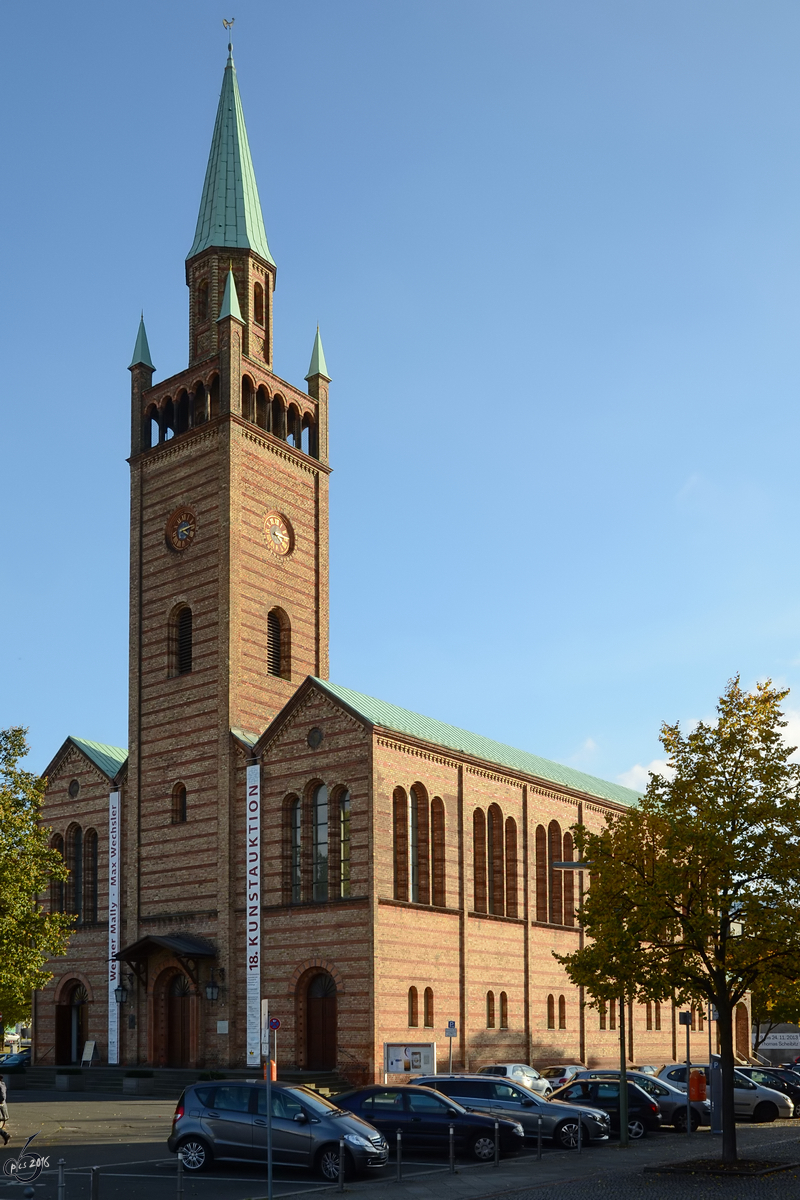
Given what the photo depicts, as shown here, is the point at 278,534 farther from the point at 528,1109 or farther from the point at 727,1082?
the point at 727,1082

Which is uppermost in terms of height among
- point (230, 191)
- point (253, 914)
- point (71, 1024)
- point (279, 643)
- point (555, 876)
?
point (230, 191)

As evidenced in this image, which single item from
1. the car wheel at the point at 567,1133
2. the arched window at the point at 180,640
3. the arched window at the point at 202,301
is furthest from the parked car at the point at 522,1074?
the arched window at the point at 202,301

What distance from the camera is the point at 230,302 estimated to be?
Result: 176 feet

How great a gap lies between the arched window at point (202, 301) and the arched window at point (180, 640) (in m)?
13.5

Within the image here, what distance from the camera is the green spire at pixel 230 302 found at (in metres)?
53.2

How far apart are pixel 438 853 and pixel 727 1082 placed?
21.8 m

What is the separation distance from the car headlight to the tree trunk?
7.03 metres

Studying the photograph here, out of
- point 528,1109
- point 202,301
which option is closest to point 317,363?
point 202,301

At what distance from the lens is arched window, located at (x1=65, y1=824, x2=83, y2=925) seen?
54.0 m

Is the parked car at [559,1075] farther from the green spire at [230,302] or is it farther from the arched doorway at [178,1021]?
the green spire at [230,302]

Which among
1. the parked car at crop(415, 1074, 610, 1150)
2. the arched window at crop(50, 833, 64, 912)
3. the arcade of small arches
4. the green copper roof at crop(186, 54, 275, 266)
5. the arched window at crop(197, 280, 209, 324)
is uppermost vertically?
the green copper roof at crop(186, 54, 275, 266)

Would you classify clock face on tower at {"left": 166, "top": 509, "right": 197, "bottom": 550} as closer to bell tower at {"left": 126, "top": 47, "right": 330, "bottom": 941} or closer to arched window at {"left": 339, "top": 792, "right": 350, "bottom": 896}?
bell tower at {"left": 126, "top": 47, "right": 330, "bottom": 941}

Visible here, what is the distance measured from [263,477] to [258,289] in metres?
9.68

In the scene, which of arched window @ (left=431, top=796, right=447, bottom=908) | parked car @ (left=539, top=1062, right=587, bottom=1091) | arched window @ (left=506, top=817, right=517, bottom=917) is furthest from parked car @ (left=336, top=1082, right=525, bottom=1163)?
arched window @ (left=506, top=817, right=517, bottom=917)
